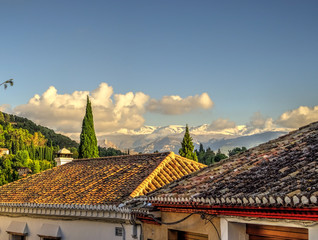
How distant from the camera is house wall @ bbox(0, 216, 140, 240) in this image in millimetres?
11969

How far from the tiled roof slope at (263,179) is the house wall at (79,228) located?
329 cm

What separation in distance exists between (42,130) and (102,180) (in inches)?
6138

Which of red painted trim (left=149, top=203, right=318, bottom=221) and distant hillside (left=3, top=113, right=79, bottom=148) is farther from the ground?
distant hillside (left=3, top=113, right=79, bottom=148)

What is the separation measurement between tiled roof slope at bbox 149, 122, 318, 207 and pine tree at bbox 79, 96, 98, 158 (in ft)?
65.1

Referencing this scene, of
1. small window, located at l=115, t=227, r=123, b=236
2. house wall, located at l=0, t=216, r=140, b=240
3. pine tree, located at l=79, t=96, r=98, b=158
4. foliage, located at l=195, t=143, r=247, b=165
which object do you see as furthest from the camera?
foliage, located at l=195, t=143, r=247, b=165

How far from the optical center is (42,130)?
16425cm

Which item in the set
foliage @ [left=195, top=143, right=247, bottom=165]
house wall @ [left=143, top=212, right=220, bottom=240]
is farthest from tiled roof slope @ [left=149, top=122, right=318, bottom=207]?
foliage @ [left=195, top=143, right=247, bottom=165]

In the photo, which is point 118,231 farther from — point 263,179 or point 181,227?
point 263,179

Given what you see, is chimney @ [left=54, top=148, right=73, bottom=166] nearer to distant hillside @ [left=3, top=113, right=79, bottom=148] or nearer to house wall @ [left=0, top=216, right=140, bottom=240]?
house wall @ [left=0, top=216, right=140, bottom=240]

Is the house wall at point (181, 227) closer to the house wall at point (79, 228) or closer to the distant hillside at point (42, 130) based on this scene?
the house wall at point (79, 228)

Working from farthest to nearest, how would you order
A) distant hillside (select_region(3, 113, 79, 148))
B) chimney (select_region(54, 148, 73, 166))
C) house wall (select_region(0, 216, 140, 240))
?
distant hillside (select_region(3, 113, 79, 148)), chimney (select_region(54, 148, 73, 166)), house wall (select_region(0, 216, 140, 240))

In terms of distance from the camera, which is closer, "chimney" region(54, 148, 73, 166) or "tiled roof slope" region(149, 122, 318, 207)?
"tiled roof slope" region(149, 122, 318, 207)

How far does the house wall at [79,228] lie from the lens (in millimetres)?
11969

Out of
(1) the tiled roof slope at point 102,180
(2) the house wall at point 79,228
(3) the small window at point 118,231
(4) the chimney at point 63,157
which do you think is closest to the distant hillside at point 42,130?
(4) the chimney at point 63,157
